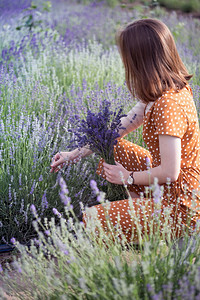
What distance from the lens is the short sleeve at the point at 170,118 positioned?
70.8 inches

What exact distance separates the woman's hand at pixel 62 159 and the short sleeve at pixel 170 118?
0.64m

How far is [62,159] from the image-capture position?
7.43 ft

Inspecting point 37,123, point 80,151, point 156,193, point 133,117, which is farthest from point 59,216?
point 37,123

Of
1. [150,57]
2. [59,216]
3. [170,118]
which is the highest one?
[150,57]

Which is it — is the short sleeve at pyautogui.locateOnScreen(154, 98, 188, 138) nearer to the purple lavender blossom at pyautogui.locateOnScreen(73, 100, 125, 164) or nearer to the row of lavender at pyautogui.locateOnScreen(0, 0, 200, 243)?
the purple lavender blossom at pyautogui.locateOnScreen(73, 100, 125, 164)

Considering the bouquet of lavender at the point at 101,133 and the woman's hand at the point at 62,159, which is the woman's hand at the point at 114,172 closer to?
the bouquet of lavender at the point at 101,133

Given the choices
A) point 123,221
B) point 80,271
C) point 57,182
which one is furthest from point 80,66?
point 80,271

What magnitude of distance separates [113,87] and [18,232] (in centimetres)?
161

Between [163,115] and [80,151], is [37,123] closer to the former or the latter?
[80,151]

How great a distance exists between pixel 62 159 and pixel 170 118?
0.76 metres

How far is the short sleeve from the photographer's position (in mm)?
1798

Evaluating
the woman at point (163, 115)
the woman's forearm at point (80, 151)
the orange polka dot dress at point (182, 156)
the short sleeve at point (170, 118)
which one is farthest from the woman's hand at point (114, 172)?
the short sleeve at point (170, 118)

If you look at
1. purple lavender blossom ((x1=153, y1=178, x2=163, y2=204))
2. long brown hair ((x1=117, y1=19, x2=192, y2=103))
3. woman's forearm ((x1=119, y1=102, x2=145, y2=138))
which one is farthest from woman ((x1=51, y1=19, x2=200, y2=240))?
purple lavender blossom ((x1=153, y1=178, x2=163, y2=204))

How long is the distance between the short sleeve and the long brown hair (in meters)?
0.11
